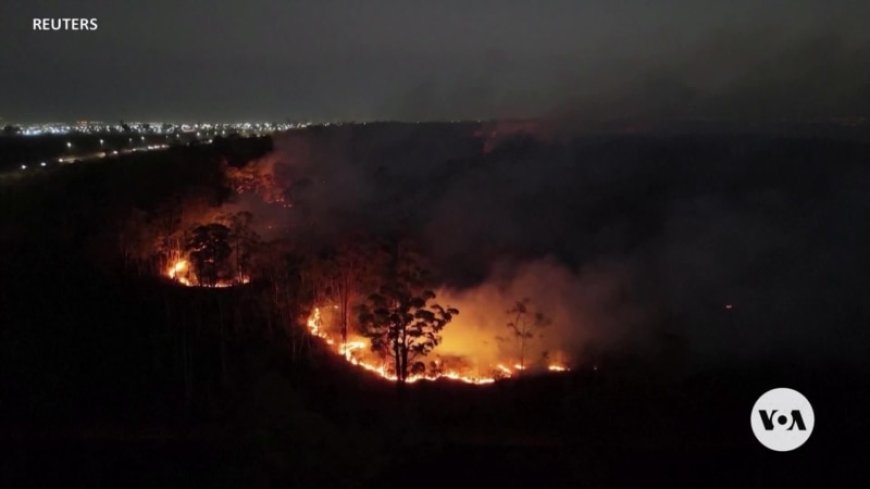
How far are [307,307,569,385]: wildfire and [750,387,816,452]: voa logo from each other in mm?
10967

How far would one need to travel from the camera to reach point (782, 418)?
778cm

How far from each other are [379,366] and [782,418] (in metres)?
12.4

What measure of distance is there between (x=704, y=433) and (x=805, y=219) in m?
25.2

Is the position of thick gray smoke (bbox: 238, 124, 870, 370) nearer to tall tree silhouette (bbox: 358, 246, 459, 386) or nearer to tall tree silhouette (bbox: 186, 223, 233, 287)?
tall tree silhouette (bbox: 358, 246, 459, 386)

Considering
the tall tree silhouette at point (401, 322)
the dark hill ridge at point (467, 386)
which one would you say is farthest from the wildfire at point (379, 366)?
the dark hill ridge at point (467, 386)

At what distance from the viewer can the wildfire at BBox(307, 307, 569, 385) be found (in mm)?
18719

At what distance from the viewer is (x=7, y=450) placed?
1078 centimetres

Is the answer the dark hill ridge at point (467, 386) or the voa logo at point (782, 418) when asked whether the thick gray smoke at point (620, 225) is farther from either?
the voa logo at point (782, 418)

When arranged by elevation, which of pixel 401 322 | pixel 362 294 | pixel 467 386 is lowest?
pixel 467 386

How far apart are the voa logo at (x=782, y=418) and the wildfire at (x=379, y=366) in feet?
36.0

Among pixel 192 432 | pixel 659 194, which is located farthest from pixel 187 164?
pixel 192 432

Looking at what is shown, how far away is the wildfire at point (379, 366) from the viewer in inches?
737

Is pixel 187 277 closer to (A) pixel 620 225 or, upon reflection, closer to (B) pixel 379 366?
(B) pixel 379 366

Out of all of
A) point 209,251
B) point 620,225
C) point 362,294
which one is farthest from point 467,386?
point 620,225
